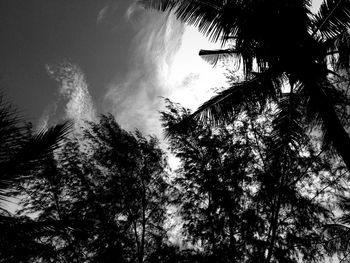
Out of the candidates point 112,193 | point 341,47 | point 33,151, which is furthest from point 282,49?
point 112,193

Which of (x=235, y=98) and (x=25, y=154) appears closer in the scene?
(x=25, y=154)

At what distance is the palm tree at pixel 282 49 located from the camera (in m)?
3.73

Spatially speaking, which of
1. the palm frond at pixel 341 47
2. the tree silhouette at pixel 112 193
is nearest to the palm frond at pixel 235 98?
the palm frond at pixel 341 47

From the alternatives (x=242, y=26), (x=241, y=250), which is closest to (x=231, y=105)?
(x=242, y=26)

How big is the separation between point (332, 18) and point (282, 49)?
1256 millimetres

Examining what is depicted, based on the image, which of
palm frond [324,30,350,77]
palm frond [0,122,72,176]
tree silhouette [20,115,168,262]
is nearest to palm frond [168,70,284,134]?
palm frond [324,30,350,77]

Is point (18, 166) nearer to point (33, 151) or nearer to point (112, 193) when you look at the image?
point (33, 151)

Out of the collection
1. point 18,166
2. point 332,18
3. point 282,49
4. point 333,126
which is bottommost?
point 18,166

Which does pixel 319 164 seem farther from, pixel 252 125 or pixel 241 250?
pixel 241 250

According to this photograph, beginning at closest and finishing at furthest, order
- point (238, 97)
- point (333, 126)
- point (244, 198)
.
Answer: point (333, 126) → point (238, 97) → point (244, 198)

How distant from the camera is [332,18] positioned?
4.13 m

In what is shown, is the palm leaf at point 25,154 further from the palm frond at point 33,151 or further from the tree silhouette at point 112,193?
the tree silhouette at point 112,193

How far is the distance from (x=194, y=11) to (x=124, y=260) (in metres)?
12.0

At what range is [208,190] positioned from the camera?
36.5ft
